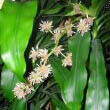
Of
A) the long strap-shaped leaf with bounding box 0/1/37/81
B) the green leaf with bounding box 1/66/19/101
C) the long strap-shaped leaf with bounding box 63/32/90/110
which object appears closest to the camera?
the long strap-shaped leaf with bounding box 0/1/37/81

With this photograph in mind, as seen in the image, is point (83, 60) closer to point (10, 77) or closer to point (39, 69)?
point (39, 69)

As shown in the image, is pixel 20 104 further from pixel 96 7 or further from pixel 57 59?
pixel 96 7

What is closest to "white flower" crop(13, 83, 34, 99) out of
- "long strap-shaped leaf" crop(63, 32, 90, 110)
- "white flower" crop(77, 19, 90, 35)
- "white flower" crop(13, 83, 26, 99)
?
"white flower" crop(13, 83, 26, 99)

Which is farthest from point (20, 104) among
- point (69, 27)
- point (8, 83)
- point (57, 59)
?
point (69, 27)

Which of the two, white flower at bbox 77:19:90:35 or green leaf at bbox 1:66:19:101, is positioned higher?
white flower at bbox 77:19:90:35

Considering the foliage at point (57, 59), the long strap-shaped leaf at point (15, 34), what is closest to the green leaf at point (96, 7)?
the foliage at point (57, 59)

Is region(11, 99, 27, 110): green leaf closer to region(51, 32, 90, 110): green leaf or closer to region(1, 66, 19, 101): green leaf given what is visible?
region(1, 66, 19, 101): green leaf

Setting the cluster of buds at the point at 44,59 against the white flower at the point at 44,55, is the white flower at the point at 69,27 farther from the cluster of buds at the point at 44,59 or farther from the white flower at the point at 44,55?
the white flower at the point at 44,55
